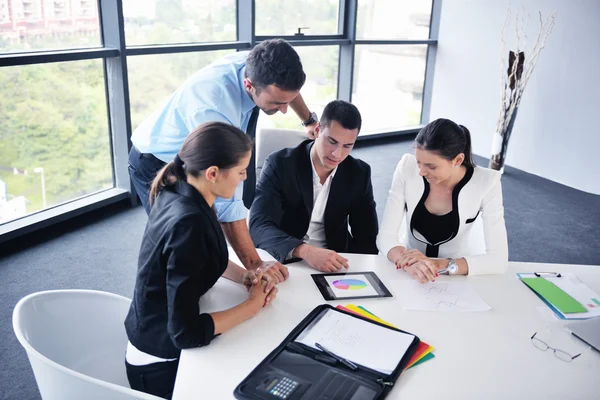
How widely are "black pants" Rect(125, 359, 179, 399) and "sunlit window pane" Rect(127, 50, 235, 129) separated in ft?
9.69

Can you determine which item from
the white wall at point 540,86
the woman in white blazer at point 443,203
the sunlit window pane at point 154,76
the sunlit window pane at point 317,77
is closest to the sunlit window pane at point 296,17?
the sunlit window pane at point 317,77

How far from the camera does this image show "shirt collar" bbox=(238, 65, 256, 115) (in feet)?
7.26

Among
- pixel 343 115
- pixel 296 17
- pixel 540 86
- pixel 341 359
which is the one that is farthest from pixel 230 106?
pixel 540 86

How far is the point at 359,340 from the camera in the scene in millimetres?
1438

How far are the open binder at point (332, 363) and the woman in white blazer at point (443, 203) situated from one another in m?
0.48

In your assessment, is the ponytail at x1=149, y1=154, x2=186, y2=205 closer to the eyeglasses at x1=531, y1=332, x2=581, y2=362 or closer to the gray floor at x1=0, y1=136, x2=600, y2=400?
the eyeglasses at x1=531, y1=332, x2=581, y2=362

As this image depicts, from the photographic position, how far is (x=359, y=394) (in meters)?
1.23

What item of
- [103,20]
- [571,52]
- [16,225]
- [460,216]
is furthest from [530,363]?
[571,52]

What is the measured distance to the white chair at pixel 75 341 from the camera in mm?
1260

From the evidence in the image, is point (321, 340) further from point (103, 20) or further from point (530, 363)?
point (103, 20)

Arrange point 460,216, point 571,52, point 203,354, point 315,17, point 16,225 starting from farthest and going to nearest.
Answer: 1. point 315,17
2. point 571,52
3. point 16,225
4. point 460,216
5. point 203,354

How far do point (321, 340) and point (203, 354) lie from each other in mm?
309

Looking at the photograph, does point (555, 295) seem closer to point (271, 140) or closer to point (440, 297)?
point (440, 297)

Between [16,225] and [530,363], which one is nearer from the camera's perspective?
[530,363]
